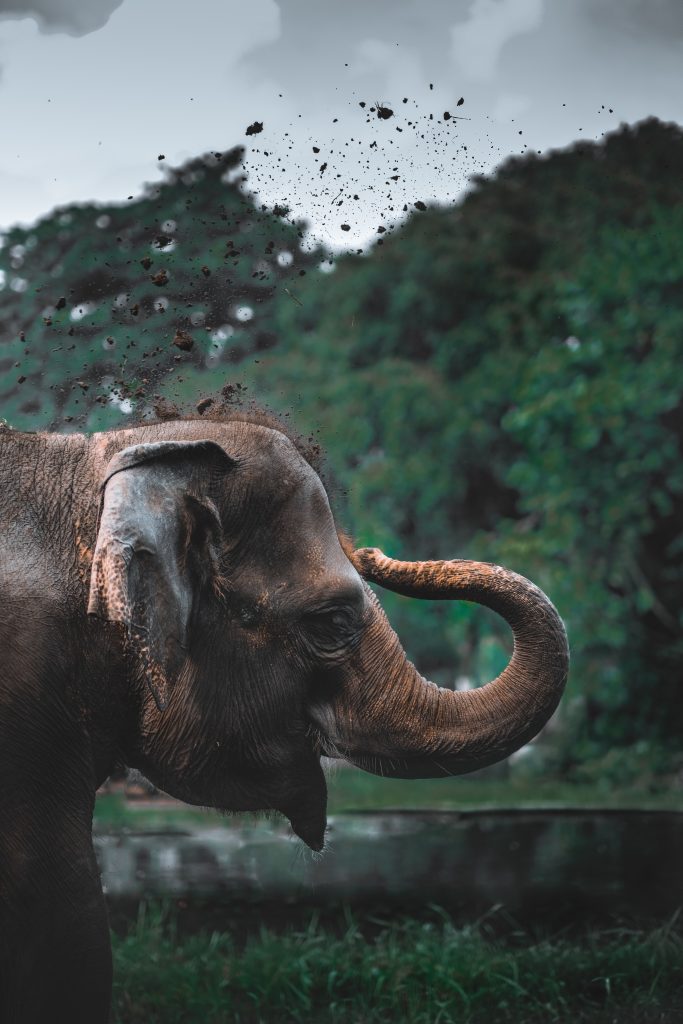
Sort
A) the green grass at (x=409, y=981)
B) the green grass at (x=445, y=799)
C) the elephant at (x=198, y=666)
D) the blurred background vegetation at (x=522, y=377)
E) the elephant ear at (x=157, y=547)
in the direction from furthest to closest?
the green grass at (x=445, y=799), the blurred background vegetation at (x=522, y=377), the green grass at (x=409, y=981), the elephant at (x=198, y=666), the elephant ear at (x=157, y=547)

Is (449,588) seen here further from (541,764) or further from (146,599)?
(541,764)

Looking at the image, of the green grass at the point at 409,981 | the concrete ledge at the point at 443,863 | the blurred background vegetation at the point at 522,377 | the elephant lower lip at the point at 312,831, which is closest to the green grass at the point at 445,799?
the concrete ledge at the point at 443,863

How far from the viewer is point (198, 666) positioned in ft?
10.3

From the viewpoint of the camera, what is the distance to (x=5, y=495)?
3.09 meters

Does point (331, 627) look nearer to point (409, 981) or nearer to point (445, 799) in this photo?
point (409, 981)

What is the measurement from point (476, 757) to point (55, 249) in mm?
3498

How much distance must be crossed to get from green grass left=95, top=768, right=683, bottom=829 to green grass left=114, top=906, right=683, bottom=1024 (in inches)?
61.8

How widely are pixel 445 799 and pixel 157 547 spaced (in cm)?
627

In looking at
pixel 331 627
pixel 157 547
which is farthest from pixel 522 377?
pixel 157 547

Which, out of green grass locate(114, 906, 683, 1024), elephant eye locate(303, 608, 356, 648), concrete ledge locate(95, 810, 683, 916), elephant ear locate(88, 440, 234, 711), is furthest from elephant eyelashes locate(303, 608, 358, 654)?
concrete ledge locate(95, 810, 683, 916)

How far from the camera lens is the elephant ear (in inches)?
104

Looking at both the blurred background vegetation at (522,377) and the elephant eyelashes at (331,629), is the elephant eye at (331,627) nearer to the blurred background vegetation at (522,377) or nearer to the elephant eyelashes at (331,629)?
the elephant eyelashes at (331,629)

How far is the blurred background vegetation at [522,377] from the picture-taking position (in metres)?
5.84

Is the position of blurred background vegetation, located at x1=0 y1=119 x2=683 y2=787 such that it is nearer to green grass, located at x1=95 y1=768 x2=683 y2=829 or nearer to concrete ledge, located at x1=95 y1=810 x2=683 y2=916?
green grass, located at x1=95 y1=768 x2=683 y2=829
